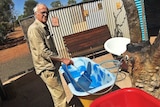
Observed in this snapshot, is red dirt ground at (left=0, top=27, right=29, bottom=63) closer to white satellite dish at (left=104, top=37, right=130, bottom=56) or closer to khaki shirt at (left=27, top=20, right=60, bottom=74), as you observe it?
white satellite dish at (left=104, top=37, right=130, bottom=56)

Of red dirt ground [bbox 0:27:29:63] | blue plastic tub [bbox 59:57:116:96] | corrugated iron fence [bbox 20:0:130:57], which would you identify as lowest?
red dirt ground [bbox 0:27:29:63]

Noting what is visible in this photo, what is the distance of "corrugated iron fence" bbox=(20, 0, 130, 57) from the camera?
22.8 feet

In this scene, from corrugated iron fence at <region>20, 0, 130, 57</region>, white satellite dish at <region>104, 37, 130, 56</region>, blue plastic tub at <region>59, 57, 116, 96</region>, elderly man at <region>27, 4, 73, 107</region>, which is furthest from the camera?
corrugated iron fence at <region>20, 0, 130, 57</region>

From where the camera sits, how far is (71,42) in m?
6.82

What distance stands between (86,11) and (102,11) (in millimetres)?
611

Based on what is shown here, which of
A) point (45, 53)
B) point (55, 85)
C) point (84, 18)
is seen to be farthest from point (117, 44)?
point (45, 53)

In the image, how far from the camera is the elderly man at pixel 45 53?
10.2ft

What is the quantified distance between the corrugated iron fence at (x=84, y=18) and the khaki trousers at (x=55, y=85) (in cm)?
356

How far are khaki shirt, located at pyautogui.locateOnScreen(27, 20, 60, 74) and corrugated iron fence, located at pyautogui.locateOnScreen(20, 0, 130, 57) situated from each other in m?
3.62

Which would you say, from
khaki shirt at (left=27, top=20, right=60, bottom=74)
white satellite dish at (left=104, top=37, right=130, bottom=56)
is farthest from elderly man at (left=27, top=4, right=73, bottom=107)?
white satellite dish at (left=104, top=37, right=130, bottom=56)

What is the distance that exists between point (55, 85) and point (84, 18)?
4166 millimetres

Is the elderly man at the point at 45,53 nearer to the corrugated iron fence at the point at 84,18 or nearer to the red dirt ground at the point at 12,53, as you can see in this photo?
the corrugated iron fence at the point at 84,18

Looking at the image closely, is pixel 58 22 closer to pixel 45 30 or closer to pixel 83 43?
pixel 83 43

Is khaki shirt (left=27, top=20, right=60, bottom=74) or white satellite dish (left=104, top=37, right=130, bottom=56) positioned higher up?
khaki shirt (left=27, top=20, right=60, bottom=74)
